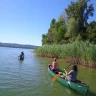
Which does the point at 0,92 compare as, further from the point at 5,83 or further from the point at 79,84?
the point at 79,84

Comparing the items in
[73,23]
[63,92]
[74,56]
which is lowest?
[63,92]

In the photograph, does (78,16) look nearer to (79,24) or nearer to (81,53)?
(79,24)

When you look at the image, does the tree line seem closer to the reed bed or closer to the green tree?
the green tree

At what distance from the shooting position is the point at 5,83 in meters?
13.2

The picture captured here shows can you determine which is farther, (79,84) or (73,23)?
(73,23)

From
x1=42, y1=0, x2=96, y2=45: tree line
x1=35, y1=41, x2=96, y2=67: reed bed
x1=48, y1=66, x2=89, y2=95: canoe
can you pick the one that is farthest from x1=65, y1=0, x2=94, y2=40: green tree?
x1=48, y1=66, x2=89, y2=95: canoe

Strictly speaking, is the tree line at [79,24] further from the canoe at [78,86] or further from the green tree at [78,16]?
the canoe at [78,86]

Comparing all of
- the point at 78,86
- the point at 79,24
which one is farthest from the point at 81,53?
the point at 79,24

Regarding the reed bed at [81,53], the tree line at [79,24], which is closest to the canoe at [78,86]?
the reed bed at [81,53]

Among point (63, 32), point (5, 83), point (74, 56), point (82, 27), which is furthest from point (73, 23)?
point (5, 83)

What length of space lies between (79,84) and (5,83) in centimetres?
530

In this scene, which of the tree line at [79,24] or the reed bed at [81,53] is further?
the tree line at [79,24]

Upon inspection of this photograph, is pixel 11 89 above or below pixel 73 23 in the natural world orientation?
below

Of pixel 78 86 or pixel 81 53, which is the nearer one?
pixel 78 86
